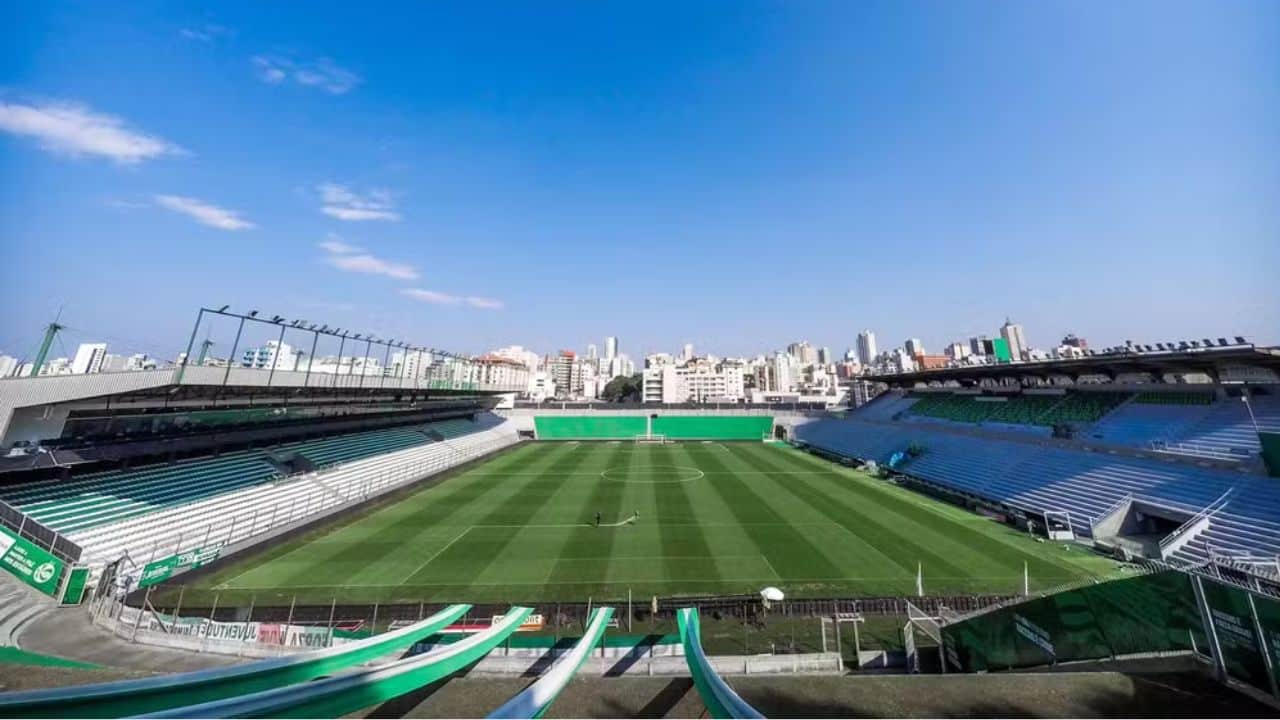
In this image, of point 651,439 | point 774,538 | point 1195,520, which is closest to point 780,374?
point 651,439

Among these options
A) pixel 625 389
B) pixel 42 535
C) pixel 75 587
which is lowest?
pixel 75 587

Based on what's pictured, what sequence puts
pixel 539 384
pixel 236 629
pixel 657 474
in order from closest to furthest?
pixel 236 629, pixel 657 474, pixel 539 384

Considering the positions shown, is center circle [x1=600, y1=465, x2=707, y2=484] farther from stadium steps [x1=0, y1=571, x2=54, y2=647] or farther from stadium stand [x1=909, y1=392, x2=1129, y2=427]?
stadium steps [x1=0, y1=571, x2=54, y2=647]

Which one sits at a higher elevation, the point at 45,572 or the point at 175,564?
the point at 45,572

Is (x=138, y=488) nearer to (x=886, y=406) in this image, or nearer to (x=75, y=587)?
(x=75, y=587)

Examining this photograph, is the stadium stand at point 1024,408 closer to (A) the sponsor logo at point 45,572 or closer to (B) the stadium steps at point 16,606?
(B) the stadium steps at point 16,606

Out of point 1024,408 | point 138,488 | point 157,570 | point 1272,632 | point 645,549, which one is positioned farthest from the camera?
point 1024,408

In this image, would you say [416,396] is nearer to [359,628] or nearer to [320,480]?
[320,480]
